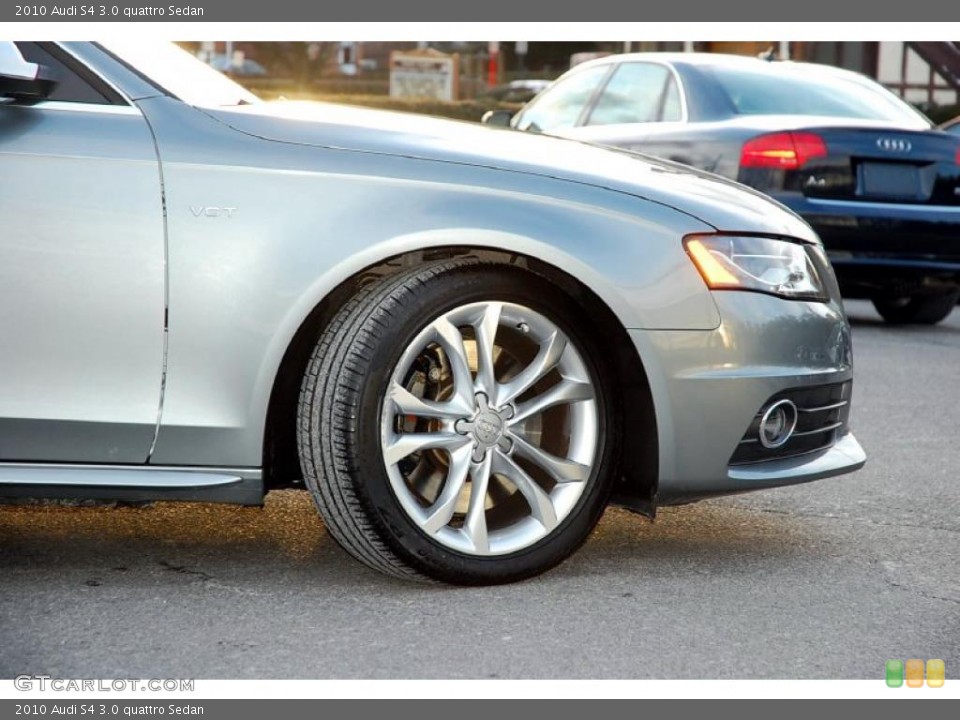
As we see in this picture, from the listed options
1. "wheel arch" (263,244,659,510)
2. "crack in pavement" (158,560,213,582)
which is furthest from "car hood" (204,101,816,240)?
"crack in pavement" (158,560,213,582)

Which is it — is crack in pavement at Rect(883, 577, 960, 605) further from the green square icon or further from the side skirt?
the side skirt

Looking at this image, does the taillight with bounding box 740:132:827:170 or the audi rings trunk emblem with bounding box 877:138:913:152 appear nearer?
the taillight with bounding box 740:132:827:170

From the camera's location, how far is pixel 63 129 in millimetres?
3500

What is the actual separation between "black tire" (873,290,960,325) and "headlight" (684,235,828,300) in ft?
17.8

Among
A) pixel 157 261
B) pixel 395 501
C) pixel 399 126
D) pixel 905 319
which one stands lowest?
pixel 905 319

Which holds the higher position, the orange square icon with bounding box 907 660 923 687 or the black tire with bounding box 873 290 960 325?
the orange square icon with bounding box 907 660 923 687

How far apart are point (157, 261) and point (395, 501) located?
2.48 feet

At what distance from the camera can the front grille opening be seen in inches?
146

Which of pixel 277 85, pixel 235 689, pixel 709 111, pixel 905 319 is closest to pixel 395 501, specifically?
pixel 235 689

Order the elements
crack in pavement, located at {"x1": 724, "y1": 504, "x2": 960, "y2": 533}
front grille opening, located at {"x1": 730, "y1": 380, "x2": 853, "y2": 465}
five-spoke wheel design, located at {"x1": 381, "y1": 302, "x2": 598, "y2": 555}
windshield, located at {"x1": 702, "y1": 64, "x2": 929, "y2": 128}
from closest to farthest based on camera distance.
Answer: five-spoke wheel design, located at {"x1": 381, "y1": 302, "x2": 598, "y2": 555}
front grille opening, located at {"x1": 730, "y1": 380, "x2": 853, "y2": 465}
crack in pavement, located at {"x1": 724, "y1": 504, "x2": 960, "y2": 533}
windshield, located at {"x1": 702, "y1": 64, "x2": 929, "y2": 128}

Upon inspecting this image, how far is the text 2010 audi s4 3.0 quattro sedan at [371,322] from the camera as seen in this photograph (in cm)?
346

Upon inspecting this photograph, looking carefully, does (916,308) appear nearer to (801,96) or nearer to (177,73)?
(801,96)

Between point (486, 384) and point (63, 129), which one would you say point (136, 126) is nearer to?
point (63, 129)

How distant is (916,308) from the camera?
29.8 ft
